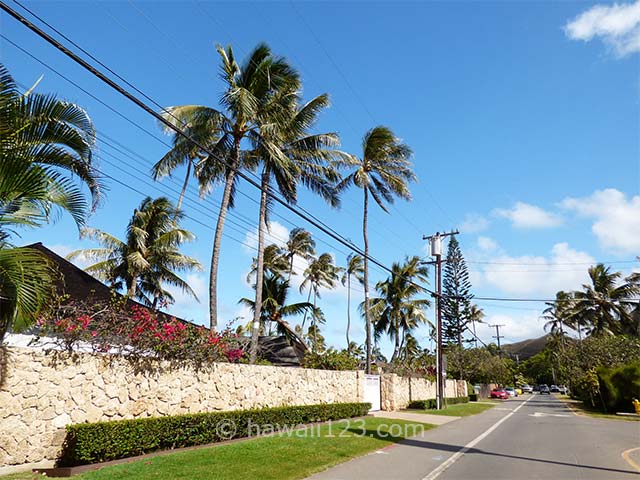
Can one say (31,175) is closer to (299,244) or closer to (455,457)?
(455,457)

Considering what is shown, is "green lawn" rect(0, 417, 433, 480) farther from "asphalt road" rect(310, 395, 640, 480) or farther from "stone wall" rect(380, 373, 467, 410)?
"stone wall" rect(380, 373, 467, 410)

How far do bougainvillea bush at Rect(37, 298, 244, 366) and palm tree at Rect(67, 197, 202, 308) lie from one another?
13786 mm

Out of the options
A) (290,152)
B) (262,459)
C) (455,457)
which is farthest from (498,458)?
(290,152)

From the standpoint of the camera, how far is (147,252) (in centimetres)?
2684

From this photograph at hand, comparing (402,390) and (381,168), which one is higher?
(381,168)

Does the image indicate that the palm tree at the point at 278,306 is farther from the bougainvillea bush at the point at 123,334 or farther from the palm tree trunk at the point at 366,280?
the bougainvillea bush at the point at 123,334

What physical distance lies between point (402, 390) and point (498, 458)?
17.8m

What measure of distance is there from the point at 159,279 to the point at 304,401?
568 inches

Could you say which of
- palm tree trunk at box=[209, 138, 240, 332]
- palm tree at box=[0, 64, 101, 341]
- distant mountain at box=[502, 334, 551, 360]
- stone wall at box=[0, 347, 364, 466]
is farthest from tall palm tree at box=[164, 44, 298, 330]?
distant mountain at box=[502, 334, 551, 360]

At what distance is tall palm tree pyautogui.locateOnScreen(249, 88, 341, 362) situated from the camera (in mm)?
19859

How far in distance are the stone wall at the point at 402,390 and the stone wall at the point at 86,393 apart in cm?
1262

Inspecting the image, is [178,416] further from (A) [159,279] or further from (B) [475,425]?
(A) [159,279]

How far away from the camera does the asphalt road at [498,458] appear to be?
366 inches

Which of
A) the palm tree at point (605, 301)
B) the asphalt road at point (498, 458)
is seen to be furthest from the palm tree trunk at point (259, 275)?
the palm tree at point (605, 301)
